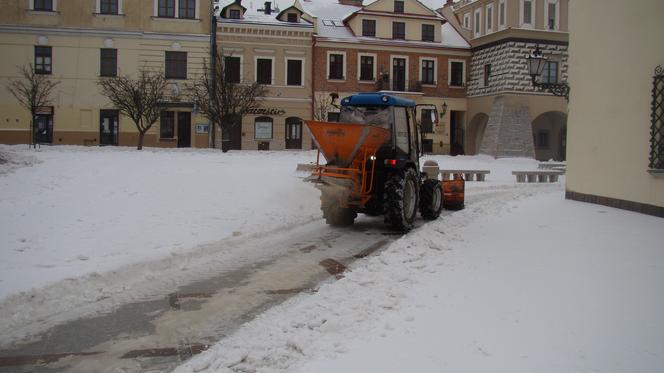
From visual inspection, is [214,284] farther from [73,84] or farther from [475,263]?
[73,84]

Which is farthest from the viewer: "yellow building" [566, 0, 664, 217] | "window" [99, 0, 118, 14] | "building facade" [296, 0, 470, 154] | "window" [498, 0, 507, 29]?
"building facade" [296, 0, 470, 154]

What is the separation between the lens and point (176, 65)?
37156 mm

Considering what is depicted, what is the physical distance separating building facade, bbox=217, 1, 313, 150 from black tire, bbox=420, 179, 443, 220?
1040 inches

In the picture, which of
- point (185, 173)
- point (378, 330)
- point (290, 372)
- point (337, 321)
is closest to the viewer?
point (290, 372)

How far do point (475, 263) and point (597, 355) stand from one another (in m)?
3.22

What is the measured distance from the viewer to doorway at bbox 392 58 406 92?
40875 millimetres

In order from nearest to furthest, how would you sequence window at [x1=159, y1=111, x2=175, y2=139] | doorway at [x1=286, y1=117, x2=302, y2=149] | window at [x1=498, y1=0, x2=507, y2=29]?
window at [x1=159, y1=111, x2=175, y2=139] < window at [x1=498, y1=0, x2=507, y2=29] < doorway at [x1=286, y1=117, x2=302, y2=149]

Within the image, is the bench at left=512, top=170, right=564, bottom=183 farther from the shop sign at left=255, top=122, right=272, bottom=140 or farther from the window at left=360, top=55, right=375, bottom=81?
the shop sign at left=255, top=122, right=272, bottom=140

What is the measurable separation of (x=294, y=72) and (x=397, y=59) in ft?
24.3

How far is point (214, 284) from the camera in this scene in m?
6.97

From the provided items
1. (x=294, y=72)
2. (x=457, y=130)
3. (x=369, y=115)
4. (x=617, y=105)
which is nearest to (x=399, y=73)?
(x=457, y=130)

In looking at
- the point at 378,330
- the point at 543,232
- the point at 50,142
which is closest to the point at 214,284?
the point at 378,330

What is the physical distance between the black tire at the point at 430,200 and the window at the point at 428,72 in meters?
30.1

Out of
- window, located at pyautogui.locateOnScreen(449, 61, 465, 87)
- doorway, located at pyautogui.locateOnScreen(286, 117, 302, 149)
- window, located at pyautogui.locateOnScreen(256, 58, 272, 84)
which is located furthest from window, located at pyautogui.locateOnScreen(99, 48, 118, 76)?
window, located at pyautogui.locateOnScreen(449, 61, 465, 87)
